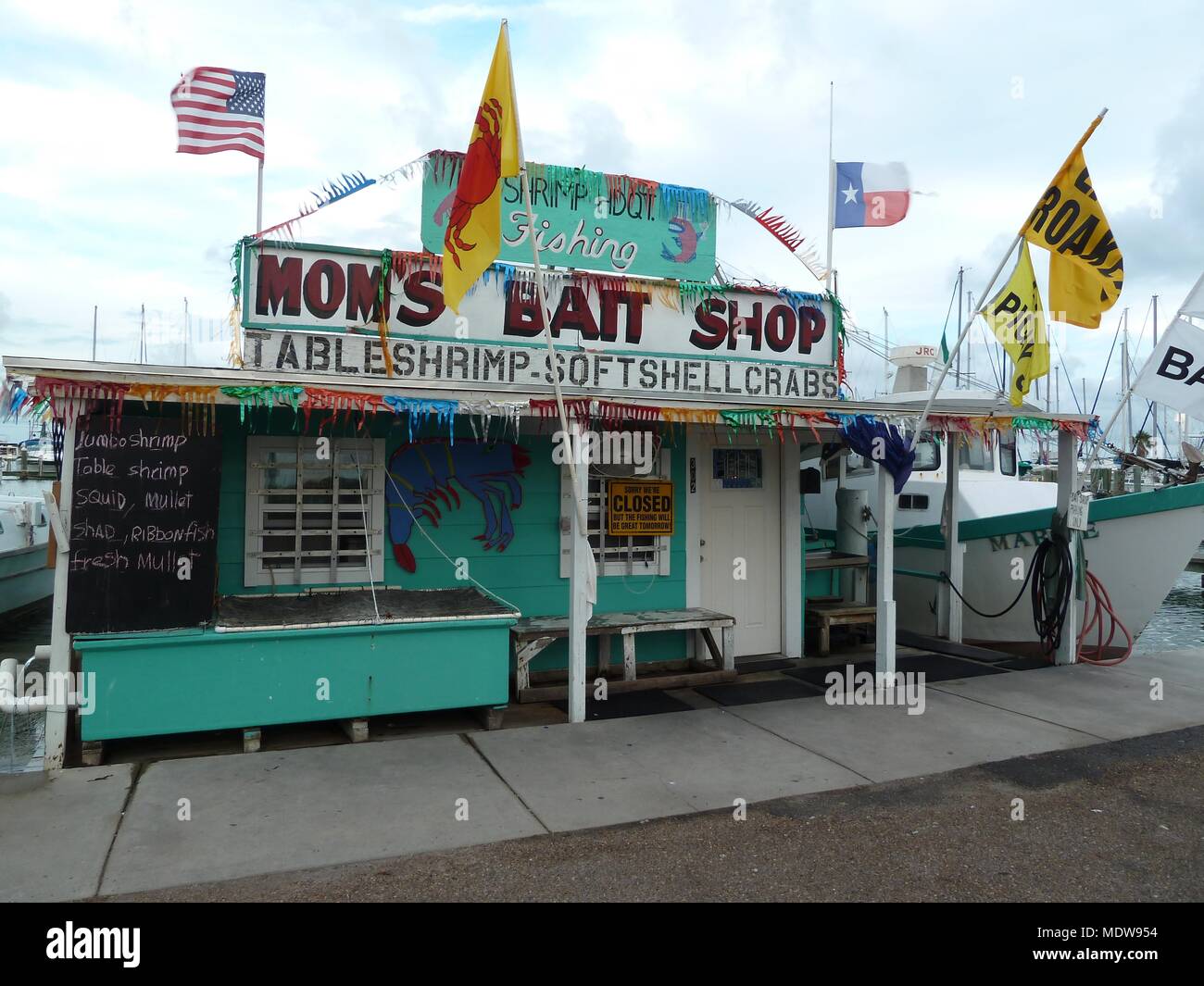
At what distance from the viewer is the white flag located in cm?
792

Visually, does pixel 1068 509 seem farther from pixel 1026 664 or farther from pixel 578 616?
pixel 578 616

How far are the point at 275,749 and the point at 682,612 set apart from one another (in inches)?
156

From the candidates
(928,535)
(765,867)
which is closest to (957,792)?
(765,867)

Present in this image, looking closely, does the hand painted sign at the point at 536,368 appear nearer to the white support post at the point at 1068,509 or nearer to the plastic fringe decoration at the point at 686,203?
the plastic fringe decoration at the point at 686,203

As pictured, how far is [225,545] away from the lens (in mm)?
7398

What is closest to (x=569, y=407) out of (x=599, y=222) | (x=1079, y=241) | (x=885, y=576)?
(x=599, y=222)

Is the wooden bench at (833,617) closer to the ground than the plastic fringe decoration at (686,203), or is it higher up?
closer to the ground

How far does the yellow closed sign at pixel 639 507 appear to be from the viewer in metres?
8.79

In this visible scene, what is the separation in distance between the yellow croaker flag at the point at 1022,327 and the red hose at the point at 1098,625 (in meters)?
2.77

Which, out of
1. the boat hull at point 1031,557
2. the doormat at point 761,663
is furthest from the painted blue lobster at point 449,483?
the boat hull at point 1031,557

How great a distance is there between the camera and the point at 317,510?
7664mm

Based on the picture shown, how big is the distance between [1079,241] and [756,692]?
15.5 feet
